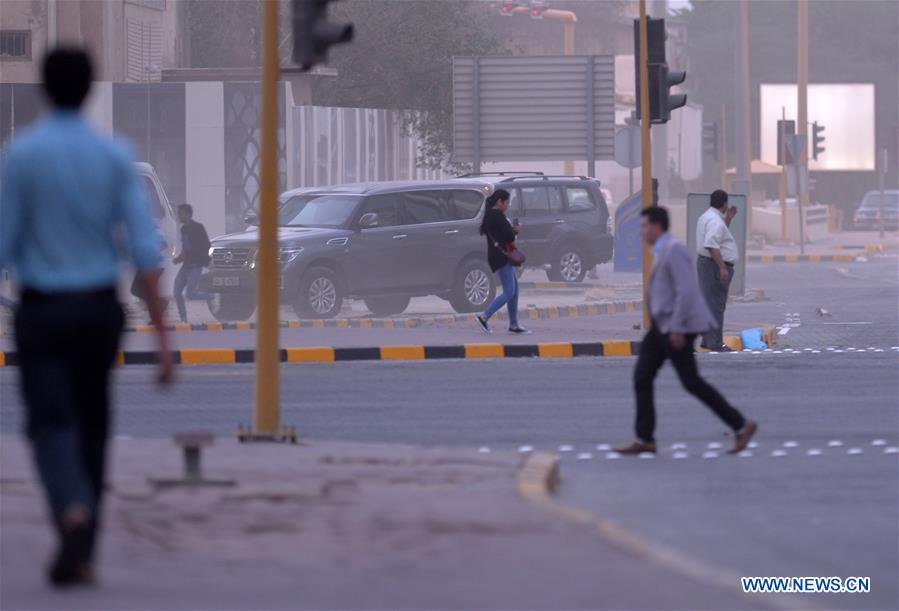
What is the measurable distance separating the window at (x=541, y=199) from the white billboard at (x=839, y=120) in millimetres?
50097

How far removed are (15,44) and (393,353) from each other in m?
16.5

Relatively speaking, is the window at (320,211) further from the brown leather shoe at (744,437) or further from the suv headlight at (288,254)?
the brown leather shoe at (744,437)

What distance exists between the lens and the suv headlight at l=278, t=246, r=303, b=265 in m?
22.0

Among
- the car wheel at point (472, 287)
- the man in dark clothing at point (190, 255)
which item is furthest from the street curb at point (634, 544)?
the car wheel at point (472, 287)

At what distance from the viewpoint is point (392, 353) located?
17672 mm

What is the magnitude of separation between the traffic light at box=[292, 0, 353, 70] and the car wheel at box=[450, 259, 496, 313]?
547 inches

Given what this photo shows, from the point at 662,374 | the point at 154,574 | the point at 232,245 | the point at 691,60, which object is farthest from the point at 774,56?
the point at 154,574

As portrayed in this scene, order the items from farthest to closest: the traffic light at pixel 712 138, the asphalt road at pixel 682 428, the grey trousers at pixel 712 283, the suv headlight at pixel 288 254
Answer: the traffic light at pixel 712 138 < the suv headlight at pixel 288 254 < the grey trousers at pixel 712 283 < the asphalt road at pixel 682 428

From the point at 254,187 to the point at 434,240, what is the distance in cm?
642

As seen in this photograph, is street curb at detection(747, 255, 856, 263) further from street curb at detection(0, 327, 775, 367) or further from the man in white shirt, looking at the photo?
the man in white shirt

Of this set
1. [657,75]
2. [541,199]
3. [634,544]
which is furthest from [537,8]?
[634,544]

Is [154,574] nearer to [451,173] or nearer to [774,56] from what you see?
[451,173]

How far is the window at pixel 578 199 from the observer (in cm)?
2998

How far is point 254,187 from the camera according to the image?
29.1m
